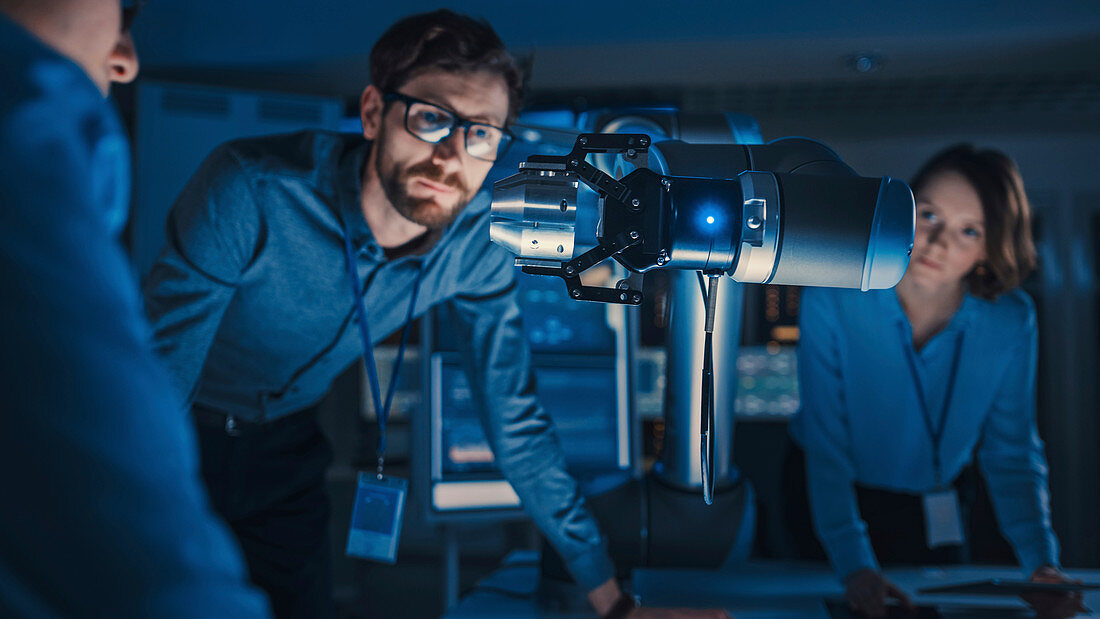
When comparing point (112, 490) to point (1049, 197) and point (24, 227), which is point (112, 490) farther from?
point (1049, 197)

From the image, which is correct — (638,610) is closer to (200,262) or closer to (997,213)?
(200,262)

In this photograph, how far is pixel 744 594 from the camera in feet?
4.04

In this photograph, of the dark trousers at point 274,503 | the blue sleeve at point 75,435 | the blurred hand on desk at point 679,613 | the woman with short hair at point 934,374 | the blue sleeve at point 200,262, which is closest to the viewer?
the blue sleeve at point 75,435

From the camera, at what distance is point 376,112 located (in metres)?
1.25

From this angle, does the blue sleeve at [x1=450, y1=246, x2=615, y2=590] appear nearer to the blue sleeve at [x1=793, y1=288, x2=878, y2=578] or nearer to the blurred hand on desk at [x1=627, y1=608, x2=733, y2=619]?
the blurred hand on desk at [x1=627, y1=608, x2=733, y2=619]

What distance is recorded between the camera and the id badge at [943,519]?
4.78ft

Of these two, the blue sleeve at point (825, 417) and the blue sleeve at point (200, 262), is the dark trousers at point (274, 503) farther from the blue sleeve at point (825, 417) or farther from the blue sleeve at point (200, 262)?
the blue sleeve at point (825, 417)

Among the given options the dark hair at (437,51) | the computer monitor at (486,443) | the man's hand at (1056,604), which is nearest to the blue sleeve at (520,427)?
the dark hair at (437,51)

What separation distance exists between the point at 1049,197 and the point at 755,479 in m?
2.15

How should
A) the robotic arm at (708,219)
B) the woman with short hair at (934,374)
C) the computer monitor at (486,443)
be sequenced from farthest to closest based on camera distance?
the computer monitor at (486,443)
the woman with short hair at (934,374)
the robotic arm at (708,219)

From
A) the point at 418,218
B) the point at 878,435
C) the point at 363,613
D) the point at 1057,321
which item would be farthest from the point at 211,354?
the point at 1057,321

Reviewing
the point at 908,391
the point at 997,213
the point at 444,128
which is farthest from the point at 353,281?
the point at 997,213

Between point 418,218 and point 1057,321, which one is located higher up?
point 418,218

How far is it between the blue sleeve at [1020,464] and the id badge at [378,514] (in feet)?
3.96
